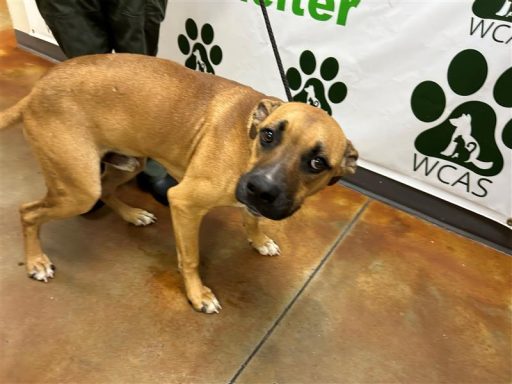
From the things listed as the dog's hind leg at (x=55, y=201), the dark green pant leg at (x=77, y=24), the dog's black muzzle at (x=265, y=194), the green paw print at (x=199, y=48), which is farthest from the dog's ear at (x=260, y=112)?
the green paw print at (x=199, y=48)

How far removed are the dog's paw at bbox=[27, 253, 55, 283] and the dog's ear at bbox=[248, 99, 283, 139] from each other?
55.8 inches

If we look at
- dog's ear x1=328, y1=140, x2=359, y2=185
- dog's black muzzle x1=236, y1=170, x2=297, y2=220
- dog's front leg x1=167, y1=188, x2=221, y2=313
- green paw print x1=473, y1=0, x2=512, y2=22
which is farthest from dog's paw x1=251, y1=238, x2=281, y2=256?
green paw print x1=473, y1=0, x2=512, y2=22

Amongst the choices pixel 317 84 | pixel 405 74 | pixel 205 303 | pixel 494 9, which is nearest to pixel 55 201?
pixel 205 303

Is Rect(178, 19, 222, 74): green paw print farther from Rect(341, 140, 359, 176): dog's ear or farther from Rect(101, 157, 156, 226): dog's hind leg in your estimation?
Rect(341, 140, 359, 176): dog's ear

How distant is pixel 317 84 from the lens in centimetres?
337

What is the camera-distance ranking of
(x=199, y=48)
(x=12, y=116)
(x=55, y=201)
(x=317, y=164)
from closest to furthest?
(x=317, y=164) < (x=12, y=116) < (x=55, y=201) < (x=199, y=48)

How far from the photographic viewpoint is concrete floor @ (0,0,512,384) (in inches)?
90.9

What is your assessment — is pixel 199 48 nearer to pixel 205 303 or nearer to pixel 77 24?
pixel 77 24

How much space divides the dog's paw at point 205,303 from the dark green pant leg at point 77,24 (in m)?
1.54

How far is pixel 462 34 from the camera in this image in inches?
107

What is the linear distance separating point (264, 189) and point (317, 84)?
175 centimetres

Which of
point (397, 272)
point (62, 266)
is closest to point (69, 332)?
point (62, 266)

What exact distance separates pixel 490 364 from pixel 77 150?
7.82 ft

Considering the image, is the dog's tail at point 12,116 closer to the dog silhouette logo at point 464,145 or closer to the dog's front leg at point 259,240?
the dog's front leg at point 259,240
